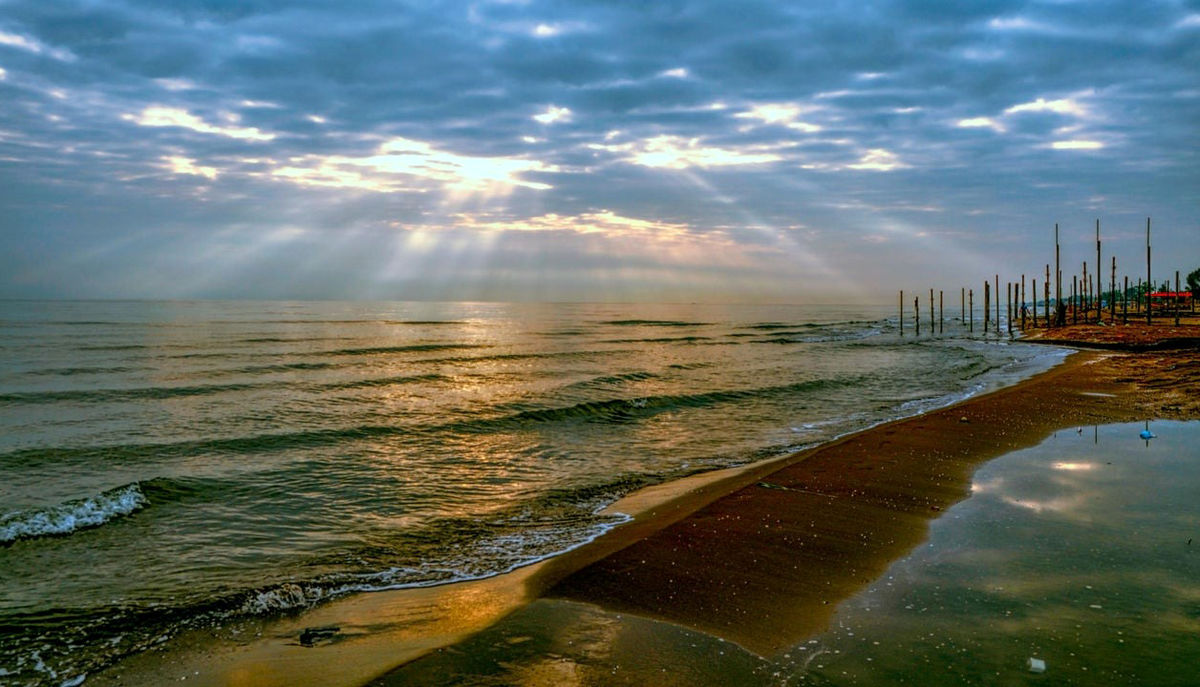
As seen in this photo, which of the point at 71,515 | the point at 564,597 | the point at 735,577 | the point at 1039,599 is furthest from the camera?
the point at 71,515

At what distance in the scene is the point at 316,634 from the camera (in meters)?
5.57

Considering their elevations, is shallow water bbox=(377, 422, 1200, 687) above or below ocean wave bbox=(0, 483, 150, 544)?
above

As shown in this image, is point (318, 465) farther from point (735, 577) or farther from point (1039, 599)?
point (1039, 599)

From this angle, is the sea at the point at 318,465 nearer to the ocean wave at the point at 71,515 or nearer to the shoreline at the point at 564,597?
the ocean wave at the point at 71,515

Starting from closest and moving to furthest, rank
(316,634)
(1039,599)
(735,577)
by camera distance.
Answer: (1039,599) < (316,634) < (735,577)

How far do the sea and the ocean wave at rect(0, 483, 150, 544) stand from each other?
4 centimetres

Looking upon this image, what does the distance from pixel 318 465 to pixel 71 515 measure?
4029mm

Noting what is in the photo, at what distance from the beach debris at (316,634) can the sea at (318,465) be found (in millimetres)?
735

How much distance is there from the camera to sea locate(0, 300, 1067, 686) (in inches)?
269

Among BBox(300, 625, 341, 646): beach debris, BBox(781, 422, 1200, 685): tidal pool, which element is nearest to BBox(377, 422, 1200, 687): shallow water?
BBox(781, 422, 1200, 685): tidal pool

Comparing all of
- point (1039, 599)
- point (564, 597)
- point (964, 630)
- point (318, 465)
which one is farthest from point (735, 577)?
point (318, 465)

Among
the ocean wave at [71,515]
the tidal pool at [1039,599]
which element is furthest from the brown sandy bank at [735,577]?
the ocean wave at [71,515]

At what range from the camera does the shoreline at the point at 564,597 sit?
4984 mm

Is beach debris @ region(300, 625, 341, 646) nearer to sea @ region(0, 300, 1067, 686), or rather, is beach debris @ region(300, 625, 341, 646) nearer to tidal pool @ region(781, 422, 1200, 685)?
sea @ region(0, 300, 1067, 686)
